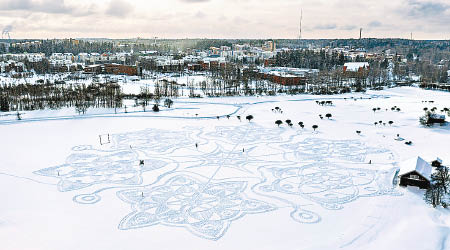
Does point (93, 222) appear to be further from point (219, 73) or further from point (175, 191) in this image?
point (219, 73)

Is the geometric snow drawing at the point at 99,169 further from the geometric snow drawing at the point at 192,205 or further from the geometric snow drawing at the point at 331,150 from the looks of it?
the geometric snow drawing at the point at 331,150

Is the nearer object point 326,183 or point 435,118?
point 326,183

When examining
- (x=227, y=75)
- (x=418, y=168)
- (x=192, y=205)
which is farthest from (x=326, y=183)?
(x=227, y=75)

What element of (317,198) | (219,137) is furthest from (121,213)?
(219,137)

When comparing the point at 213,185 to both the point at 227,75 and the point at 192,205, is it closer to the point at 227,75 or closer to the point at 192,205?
the point at 192,205

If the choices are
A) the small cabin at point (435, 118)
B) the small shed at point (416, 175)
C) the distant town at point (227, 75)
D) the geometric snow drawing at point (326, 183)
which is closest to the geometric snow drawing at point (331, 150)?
the geometric snow drawing at point (326, 183)

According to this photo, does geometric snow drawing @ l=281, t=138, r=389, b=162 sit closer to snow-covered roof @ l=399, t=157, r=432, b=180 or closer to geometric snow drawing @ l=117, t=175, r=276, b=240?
snow-covered roof @ l=399, t=157, r=432, b=180
